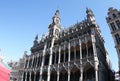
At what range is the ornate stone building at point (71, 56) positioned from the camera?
1521 inches

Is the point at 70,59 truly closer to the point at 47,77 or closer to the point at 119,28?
the point at 47,77

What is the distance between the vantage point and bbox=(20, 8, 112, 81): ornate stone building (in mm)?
38625

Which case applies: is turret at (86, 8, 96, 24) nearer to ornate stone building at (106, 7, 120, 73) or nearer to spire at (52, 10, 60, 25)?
ornate stone building at (106, 7, 120, 73)

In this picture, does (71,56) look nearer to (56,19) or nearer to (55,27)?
(55,27)

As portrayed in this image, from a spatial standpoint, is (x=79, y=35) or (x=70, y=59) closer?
(x=70, y=59)

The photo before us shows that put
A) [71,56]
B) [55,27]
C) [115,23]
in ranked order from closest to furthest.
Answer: [115,23], [71,56], [55,27]

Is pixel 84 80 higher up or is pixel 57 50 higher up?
pixel 57 50

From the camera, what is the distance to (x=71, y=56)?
4503 cm

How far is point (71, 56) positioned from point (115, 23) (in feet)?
46.8

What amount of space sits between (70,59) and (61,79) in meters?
5.68

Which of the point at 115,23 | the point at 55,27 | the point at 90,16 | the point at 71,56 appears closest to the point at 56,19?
the point at 55,27

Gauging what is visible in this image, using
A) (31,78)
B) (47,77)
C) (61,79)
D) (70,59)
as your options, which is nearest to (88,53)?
(70,59)

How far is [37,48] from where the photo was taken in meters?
55.7

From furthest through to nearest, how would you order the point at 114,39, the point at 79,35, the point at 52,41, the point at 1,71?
the point at 52,41
the point at 79,35
the point at 114,39
the point at 1,71
